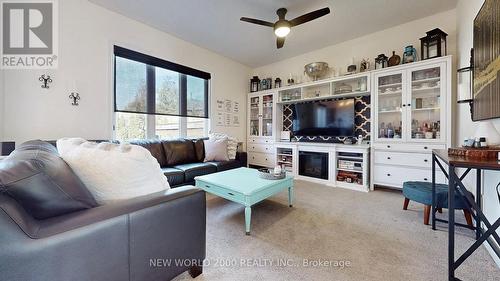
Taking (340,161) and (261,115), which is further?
(261,115)

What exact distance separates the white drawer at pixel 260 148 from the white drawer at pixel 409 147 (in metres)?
2.05

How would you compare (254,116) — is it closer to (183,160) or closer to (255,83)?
(255,83)

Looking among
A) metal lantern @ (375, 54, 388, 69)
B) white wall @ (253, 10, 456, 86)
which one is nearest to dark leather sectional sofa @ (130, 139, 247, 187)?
white wall @ (253, 10, 456, 86)

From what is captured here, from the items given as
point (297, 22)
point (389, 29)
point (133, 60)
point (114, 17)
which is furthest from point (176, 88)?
point (389, 29)

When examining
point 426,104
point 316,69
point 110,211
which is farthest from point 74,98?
point 426,104

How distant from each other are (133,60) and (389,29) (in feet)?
13.7

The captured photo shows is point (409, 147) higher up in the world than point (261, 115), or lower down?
lower down

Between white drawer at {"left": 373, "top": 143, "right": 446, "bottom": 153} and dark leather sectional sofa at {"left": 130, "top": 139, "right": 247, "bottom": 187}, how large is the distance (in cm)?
226

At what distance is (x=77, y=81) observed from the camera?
2.66 m

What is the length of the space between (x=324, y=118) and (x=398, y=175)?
1522 mm

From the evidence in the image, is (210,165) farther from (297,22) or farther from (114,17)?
(114,17)

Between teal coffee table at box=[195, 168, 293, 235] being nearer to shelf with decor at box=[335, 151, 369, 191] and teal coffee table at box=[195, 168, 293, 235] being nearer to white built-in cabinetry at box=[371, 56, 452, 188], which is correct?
shelf with decor at box=[335, 151, 369, 191]

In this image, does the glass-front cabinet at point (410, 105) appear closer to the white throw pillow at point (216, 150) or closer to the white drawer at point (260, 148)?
the white drawer at point (260, 148)

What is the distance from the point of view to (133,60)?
10.4 ft
